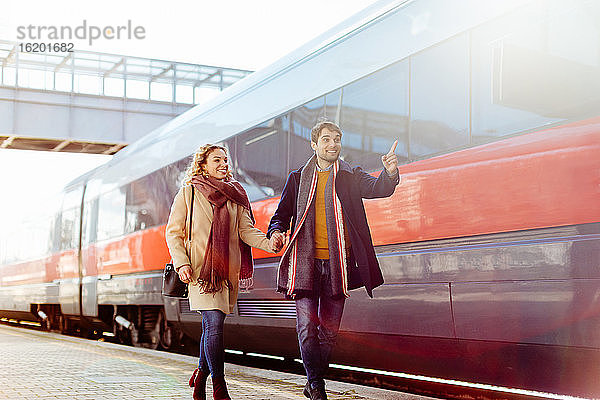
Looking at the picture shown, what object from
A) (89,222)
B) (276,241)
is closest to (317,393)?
(276,241)

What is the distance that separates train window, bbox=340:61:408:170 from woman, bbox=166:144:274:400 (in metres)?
1.16

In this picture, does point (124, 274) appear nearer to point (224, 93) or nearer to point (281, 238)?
point (224, 93)

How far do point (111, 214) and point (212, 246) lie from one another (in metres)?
7.31

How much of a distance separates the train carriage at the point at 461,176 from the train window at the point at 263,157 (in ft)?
0.07

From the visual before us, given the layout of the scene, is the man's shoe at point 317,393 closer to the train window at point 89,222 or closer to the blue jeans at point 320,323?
the blue jeans at point 320,323

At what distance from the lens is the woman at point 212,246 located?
4.77m

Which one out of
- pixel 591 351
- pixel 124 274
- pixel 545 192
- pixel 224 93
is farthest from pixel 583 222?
pixel 124 274

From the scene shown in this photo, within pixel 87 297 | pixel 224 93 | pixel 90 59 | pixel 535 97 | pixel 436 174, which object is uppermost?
pixel 90 59

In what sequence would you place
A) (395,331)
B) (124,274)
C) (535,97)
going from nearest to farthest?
(535,97), (395,331), (124,274)

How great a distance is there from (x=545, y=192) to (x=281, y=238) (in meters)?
1.59

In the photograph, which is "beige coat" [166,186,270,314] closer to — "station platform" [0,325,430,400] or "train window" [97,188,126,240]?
"station platform" [0,325,430,400]

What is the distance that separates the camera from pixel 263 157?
7398mm

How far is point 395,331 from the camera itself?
5.39 meters

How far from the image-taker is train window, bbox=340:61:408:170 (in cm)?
545
